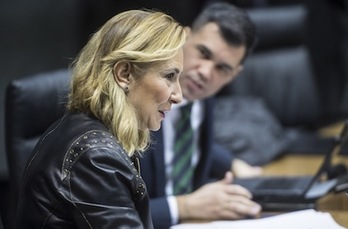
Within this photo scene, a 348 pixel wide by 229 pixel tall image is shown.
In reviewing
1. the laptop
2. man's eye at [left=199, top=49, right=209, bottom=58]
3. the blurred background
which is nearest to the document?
the laptop

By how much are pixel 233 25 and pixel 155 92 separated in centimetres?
93

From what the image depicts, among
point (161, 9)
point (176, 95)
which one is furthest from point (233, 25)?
point (161, 9)

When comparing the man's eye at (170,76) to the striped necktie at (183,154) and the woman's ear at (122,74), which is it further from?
the striped necktie at (183,154)

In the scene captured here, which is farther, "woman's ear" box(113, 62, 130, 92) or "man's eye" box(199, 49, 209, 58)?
"man's eye" box(199, 49, 209, 58)

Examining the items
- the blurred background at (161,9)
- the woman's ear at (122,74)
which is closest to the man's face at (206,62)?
the woman's ear at (122,74)

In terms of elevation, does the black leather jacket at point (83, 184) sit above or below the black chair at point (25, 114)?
above

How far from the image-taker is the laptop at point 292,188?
8.70 feet

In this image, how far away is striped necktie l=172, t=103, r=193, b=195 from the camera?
9.42 feet

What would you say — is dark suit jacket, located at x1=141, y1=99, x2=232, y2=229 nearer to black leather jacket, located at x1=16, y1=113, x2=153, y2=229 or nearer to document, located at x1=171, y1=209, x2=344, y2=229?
document, located at x1=171, y1=209, x2=344, y2=229

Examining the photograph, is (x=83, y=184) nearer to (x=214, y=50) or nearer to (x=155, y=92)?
(x=155, y=92)

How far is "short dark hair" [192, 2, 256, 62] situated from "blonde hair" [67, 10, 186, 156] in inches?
34.8

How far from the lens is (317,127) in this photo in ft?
14.0

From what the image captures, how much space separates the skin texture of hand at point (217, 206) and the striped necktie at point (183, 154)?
0.97 feet

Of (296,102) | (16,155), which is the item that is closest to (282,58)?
(296,102)
